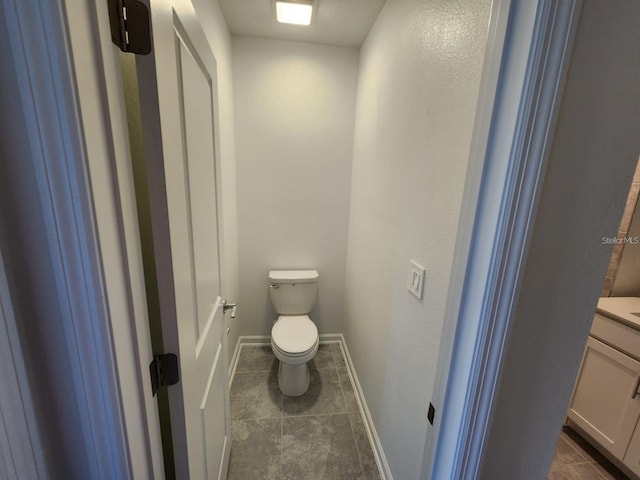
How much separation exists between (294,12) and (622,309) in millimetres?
2654

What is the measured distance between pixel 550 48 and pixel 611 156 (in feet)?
0.85

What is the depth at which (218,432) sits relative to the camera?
1.11 metres

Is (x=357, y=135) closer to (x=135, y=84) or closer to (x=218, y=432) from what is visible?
(x=135, y=84)

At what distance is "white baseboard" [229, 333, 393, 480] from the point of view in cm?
138

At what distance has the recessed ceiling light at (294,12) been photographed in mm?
1521

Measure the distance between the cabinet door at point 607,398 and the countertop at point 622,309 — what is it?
7.0 inches

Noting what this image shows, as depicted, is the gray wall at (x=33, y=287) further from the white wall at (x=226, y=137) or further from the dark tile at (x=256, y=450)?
the dark tile at (x=256, y=450)

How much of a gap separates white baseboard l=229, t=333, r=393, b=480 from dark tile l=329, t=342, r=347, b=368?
3 centimetres

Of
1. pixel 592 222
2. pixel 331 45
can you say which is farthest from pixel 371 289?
pixel 331 45

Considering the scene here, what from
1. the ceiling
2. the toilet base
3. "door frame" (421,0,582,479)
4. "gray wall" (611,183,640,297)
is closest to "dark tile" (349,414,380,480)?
the toilet base

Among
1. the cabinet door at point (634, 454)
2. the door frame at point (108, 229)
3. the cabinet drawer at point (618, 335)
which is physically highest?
the door frame at point (108, 229)

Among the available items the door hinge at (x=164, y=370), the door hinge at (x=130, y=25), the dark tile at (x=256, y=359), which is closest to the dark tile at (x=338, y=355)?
the dark tile at (x=256, y=359)

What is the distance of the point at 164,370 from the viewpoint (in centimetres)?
62

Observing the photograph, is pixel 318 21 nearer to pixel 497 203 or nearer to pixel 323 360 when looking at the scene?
pixel 497 203
